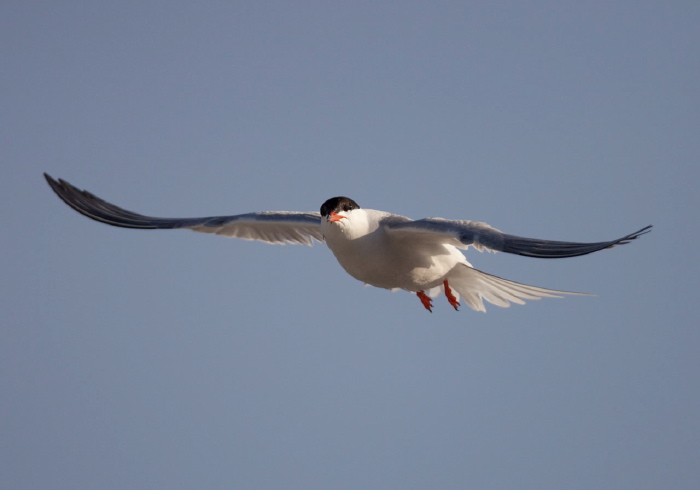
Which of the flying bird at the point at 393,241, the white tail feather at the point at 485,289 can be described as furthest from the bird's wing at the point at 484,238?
the white tail feather at the point at 485,289

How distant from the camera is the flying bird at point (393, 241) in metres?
8.36

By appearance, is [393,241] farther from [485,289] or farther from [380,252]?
[485,289]

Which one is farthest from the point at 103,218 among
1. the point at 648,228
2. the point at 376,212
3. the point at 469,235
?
the point at 648,228

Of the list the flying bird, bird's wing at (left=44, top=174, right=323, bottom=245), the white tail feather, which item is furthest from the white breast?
bird's wing at (left=44, top=174, right=323, bottom=245)

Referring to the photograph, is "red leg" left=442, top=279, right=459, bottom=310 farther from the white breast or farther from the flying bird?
the white breast

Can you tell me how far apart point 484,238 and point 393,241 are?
1578 mm

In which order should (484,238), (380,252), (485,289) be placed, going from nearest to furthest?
(484,238) → (380,252) → (485,289)

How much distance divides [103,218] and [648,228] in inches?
280

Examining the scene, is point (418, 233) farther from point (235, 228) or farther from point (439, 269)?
point (235, 228)

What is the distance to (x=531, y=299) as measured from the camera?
10.3 meters

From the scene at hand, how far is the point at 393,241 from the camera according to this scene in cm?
963

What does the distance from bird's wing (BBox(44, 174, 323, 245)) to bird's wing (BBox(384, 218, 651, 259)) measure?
1.61 meters

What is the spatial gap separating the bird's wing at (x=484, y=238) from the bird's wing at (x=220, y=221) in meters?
1.61

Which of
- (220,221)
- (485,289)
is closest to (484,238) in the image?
(485,289)
